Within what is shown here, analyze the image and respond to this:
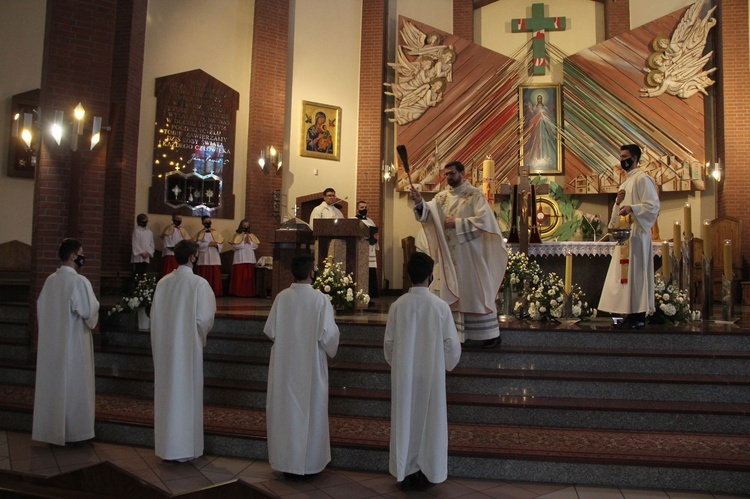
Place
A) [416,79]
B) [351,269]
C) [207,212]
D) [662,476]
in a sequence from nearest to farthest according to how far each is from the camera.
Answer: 1. [662,476]
2. [351,269]
3. [207,212]
4. [416,79]

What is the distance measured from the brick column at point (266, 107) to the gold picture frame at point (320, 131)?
1.60ft

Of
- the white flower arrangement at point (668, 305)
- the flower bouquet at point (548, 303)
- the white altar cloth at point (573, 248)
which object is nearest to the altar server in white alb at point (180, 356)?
the flower bouquet at point (548, 303)

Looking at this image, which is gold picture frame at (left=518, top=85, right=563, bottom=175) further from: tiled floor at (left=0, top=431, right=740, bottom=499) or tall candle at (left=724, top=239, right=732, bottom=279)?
tiled floor at (left=0, top=431, right=740, bottom=499)

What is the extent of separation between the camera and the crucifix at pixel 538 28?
14.0m

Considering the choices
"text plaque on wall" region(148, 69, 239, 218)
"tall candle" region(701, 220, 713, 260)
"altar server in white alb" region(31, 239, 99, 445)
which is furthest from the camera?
"text plaque on wall" region(148, 69, 239, 218)

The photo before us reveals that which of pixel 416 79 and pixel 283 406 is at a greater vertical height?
pixel 416 79

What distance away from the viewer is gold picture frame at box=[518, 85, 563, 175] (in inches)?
536

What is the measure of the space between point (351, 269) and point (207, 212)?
17.7 ft

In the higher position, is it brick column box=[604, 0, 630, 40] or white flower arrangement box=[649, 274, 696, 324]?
brick column box=[604, 0, 630, 40]

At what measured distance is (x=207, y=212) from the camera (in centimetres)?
1257

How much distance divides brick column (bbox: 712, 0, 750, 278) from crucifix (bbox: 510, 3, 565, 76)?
3452 mm

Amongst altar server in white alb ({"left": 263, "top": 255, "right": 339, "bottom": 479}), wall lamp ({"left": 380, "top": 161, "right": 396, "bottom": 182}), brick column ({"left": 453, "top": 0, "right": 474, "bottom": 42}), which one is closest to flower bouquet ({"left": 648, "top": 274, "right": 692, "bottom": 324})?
altar server in white alb ({"left": 263, "top": 255, "right": 339, "bottom": 479})

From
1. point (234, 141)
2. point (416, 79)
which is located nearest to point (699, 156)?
point (416, 79)

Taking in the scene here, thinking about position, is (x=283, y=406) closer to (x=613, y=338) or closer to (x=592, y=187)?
(x=613, y=338)
